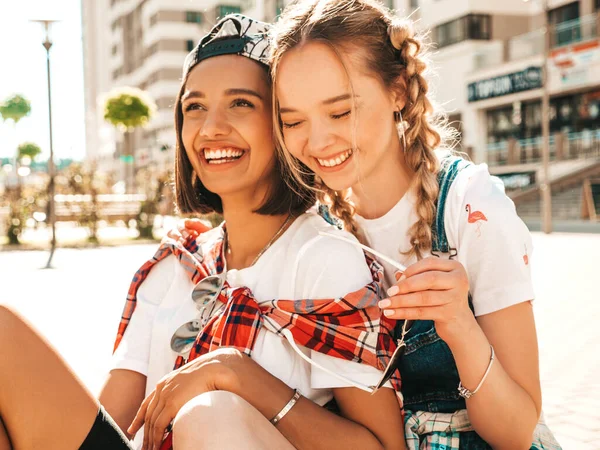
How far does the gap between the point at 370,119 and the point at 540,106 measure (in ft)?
102

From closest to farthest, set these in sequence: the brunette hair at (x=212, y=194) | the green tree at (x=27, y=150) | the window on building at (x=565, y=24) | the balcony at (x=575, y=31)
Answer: the brunette hair at (x=212, y=194)
the balcony at (x=575, y=31)
the window on building at (x=565, y=24)
the green tree at (x=27, y=150)

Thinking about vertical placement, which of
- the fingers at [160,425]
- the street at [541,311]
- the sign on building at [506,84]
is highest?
the sign on building at [506,84]

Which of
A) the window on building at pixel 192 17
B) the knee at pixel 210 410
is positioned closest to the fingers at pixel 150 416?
the knee at pixel 210 410

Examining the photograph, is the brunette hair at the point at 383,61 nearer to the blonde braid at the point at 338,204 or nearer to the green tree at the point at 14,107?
the blonde braid at the point at 338,204

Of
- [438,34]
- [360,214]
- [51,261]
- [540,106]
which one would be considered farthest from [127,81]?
[360,214]

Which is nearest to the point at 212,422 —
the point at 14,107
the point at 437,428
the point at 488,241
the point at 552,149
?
the point at 437,428

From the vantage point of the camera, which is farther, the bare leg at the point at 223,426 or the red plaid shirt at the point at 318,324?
the red plaid shirt at the point at 318,324

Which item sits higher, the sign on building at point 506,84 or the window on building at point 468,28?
the window on building at point 468,28

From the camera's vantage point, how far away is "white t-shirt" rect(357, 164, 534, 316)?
2037 mm

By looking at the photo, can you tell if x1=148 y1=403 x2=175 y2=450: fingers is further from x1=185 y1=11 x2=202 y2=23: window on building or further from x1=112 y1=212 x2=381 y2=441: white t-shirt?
x1=185 y1=11 x2=202 y2=23: window on building

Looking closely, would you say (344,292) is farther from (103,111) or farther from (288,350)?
(103,111)

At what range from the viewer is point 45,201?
2280 cm

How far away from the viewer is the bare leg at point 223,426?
5.31ft

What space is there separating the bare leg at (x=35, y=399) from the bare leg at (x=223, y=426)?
0.75 feet
